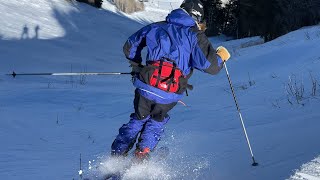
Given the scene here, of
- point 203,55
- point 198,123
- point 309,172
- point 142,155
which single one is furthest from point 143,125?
point 198,123

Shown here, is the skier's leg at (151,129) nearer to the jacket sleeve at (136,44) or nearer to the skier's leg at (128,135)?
the skier's leg at (128,135)

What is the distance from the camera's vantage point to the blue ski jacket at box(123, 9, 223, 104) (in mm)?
4004

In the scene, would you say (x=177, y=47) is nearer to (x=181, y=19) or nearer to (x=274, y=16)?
(x=181, y=19)

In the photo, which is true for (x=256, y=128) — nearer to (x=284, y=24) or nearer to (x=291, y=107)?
(x=291, y=107)

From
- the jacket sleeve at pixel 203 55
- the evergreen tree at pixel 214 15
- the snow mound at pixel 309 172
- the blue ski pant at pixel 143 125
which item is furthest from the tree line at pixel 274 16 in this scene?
the snow mound at pixel 309 172

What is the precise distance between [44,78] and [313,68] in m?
7.47

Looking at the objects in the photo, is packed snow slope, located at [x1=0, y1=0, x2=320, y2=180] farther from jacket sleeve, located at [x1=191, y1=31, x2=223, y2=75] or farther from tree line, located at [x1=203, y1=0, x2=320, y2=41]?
tree line, located at [x1=203, y1=0, x2=320, y2=41]

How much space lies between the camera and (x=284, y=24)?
26.8 m

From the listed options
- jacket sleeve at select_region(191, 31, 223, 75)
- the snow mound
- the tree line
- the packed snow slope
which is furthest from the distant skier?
the tree line

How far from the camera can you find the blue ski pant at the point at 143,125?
13.6ft

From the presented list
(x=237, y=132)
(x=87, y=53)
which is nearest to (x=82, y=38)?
(x=87, y=53)

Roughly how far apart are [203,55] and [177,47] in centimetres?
26

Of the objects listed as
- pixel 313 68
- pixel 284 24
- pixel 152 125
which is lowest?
pixel 284 24

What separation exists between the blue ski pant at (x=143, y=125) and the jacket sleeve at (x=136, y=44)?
36 cm
